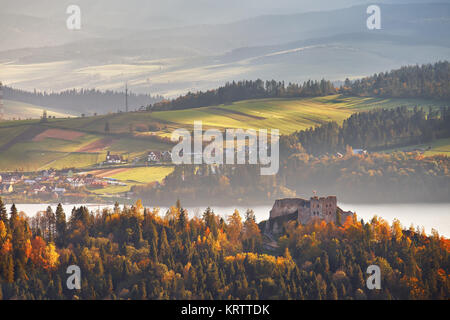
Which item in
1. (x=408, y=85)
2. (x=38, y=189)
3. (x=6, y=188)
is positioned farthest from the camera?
(x=408, y=85)

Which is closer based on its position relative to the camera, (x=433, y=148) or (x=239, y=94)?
(x=433, y=148)

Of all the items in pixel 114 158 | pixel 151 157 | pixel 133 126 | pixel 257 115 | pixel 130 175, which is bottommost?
pixel 130 175

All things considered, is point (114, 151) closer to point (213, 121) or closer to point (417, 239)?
point (213, 121)

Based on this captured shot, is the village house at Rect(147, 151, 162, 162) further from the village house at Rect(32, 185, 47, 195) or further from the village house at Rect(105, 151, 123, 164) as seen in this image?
the village house at Rect(32, 185, 47, 195)

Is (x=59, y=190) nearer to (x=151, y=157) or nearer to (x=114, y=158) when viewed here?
(x=114, y=158)

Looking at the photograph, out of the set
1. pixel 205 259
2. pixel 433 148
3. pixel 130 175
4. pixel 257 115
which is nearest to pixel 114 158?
pixel 130 175
